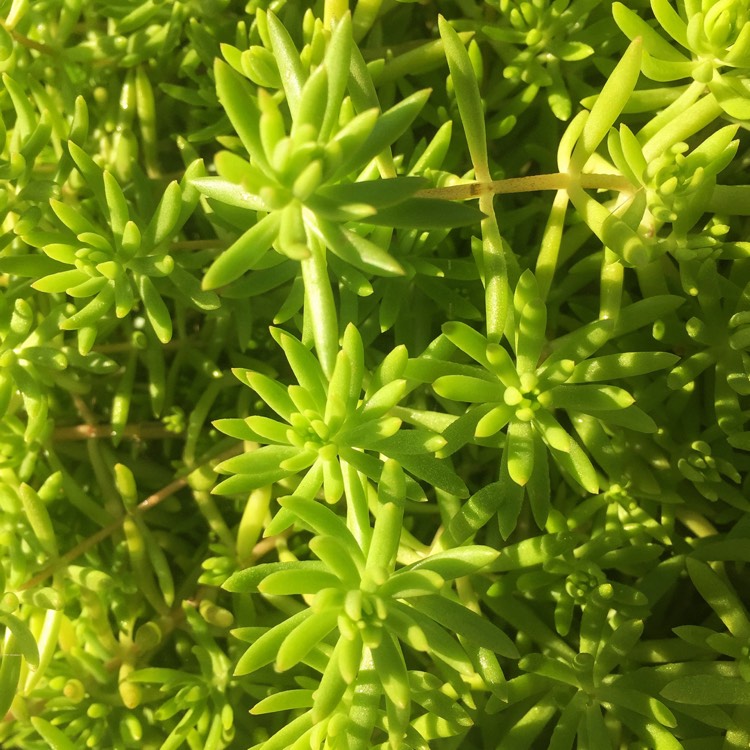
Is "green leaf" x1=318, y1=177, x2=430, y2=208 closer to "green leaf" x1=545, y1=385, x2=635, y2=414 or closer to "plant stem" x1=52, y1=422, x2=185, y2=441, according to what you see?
"green leaf" x1=545, y1=385, x2=635, y2=414

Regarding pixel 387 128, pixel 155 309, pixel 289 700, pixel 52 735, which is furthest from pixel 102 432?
pixel 387 128

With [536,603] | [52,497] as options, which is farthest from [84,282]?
[536,603]

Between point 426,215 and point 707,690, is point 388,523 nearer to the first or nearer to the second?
point 426,215

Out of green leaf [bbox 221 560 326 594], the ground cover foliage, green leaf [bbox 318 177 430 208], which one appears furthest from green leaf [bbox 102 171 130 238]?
green leaf [bbox 221 560 326 594]

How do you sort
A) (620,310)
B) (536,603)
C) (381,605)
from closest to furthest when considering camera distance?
(381,605) → (620,310) → (536,603)

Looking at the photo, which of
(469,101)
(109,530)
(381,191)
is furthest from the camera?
(109,530)

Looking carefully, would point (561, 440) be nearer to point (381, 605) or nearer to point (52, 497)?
point (381, 605)

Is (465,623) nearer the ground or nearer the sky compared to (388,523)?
nearer the ground

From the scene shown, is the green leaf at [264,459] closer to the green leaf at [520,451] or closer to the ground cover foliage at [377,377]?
the ground cover foliage at [377,377]
